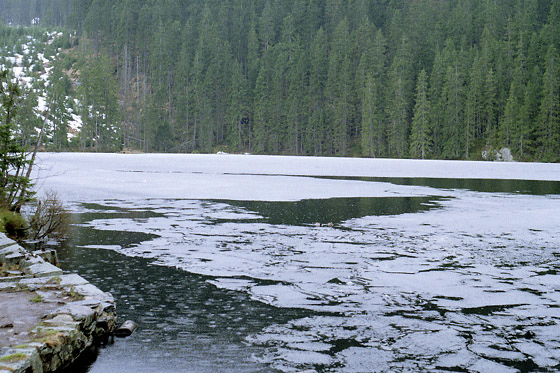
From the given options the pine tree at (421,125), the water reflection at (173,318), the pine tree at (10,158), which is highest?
the pine tree at (421,125)

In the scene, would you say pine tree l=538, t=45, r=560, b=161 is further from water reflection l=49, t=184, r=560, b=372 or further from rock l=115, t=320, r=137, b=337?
rock l=115, t=320, r=137, b=337

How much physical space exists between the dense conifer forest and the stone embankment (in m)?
69.6

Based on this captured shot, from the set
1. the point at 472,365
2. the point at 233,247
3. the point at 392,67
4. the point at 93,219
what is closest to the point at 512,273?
the point at 472,365

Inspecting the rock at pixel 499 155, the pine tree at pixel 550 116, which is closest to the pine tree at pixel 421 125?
the rock at pixel 499 155

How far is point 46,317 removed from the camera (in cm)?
686

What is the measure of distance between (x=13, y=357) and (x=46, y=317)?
143 cm

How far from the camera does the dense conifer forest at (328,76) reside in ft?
251

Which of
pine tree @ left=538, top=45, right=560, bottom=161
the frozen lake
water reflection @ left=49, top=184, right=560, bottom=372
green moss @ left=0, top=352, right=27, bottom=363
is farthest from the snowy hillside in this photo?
green moss @ left=0, top=352, right=27, bottom=363

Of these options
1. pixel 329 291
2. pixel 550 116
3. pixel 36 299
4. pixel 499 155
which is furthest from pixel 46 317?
pixel 550 116

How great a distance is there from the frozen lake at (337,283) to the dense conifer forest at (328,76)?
2327 inches

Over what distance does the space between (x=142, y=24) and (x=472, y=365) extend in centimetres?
12563

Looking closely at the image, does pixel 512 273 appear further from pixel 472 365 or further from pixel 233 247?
pixel 233 247

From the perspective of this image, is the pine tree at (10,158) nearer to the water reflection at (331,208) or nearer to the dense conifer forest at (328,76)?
the water reflection at (331,208)

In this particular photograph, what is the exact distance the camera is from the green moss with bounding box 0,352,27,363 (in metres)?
5.38
